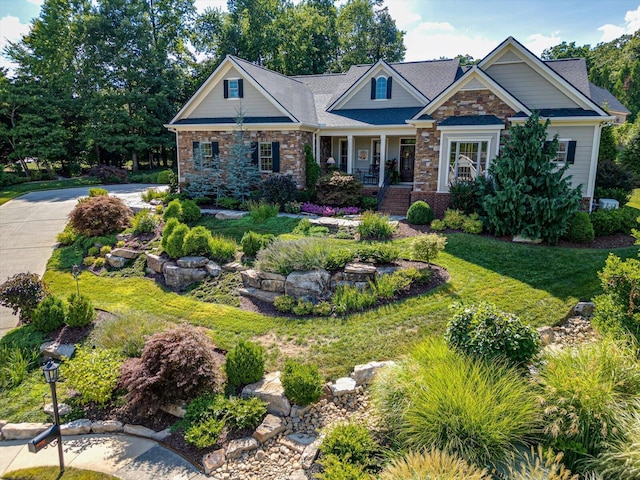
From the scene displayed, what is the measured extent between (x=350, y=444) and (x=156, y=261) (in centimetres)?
878

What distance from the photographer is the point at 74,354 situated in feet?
26.9

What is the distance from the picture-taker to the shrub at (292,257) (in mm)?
10008

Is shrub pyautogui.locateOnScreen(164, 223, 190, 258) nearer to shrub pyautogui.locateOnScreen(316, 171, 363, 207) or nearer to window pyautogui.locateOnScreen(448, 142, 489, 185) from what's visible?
shrub pyautogui.locateOnScreen(316, 171, 363, 207)

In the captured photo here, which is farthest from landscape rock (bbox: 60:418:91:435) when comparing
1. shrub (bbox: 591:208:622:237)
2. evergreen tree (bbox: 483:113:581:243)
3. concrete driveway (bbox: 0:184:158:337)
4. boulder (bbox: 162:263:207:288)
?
shrub (bbox: 591:208:622:237)

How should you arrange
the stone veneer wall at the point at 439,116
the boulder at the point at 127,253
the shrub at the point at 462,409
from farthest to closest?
the stone veneer wall at the point at 439,116 < the boulder at the point at 127,253 < the shrub at the point at 462,409

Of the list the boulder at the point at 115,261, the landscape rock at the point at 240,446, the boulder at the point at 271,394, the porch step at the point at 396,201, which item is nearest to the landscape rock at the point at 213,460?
the landscape rock at the point at 240,446

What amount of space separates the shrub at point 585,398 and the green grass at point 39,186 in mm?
25378

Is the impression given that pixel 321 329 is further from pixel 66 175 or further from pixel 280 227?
pixel 66 175

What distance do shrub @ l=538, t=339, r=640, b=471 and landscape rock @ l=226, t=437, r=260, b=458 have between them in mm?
3578

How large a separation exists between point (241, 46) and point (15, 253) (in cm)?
2994

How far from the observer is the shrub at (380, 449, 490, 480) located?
398cm

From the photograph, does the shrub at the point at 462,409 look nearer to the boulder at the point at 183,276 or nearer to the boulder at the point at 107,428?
the boulder at the point at 107,428

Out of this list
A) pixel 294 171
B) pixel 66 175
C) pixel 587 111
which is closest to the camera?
pixel 587 111

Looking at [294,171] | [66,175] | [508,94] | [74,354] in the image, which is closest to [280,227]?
[294,171]
